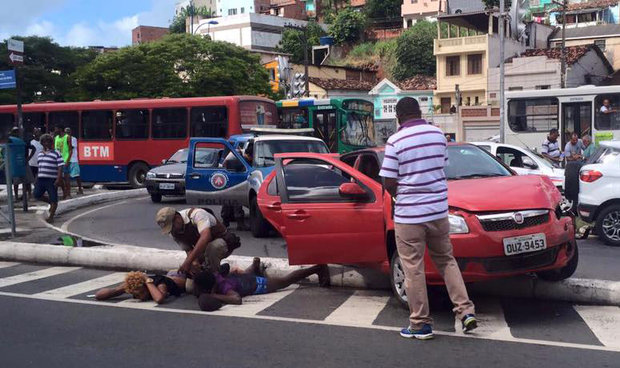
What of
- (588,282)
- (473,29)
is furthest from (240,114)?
(473,29)

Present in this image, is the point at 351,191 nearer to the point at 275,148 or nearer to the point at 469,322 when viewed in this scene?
the point at 469,322

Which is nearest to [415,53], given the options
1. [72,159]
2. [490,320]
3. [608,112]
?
[608,112]

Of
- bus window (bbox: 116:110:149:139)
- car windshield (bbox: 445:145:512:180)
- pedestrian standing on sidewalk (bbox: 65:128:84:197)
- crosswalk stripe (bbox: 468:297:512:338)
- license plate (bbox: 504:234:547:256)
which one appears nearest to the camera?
crosswalk stripe (bbox: 468:297:512:338)

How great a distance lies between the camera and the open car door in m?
7.25

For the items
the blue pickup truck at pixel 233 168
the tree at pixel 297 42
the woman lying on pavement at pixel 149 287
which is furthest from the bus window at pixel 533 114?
the tree at pixel 297 42

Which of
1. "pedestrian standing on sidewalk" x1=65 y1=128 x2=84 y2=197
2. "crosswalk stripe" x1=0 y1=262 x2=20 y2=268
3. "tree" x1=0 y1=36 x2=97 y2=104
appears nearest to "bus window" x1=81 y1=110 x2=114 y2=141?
"pedestrian standing on sidewalk" x1=65 y1=128 x2=84 y2=197

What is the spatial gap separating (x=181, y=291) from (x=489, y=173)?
3.70 metres

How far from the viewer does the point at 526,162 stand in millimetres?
15031

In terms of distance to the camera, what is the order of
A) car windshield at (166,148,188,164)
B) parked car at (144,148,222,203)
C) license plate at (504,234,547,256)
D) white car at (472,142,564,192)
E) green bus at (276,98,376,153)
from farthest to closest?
1. green bus at (276,98,376,153)
2. car windshield at (166,148,188,164)
3. parked car at (144,148,222,203)
4. white car at (472,142,564,192)
5. license plate at (504,234,547,256)

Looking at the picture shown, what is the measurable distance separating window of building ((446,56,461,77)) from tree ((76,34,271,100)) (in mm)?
18342

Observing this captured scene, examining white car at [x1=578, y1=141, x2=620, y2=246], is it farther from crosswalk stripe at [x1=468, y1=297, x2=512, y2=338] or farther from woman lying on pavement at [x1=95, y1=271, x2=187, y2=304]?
woman lying on pavement at [x1=95, y1=271, x2=187, y2=304]

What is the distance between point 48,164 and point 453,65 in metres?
47.8

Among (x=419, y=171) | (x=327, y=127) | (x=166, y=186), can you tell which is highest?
(x=327, y=127)

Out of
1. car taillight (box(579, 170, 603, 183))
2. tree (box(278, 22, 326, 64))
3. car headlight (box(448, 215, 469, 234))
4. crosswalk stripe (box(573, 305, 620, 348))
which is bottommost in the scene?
crosswalk stripe (box(573, 305, 620, 348))
